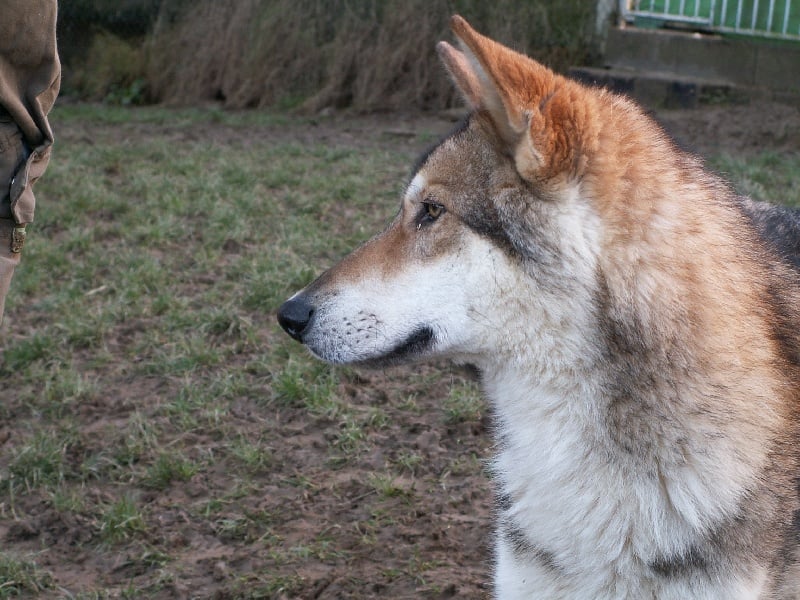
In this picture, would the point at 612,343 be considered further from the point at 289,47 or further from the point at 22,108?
the point at 289,47

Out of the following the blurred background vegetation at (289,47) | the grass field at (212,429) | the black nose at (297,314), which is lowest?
the grass field at (212,429)

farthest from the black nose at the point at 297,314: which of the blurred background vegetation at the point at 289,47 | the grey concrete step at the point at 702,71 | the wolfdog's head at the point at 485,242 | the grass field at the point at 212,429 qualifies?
the blurred background vegetation at the point at 289,47

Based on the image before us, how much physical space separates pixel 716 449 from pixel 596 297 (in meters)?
0.44

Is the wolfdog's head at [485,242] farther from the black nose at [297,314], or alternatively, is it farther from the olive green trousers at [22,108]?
the olive green trousers at [22,108]

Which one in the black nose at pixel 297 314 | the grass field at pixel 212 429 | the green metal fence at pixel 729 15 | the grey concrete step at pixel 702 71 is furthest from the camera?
the green metal fence at pixel 729 15

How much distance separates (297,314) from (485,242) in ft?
1.89

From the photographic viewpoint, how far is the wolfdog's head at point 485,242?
2227mm

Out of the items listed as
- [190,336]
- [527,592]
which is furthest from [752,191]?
[527,592]

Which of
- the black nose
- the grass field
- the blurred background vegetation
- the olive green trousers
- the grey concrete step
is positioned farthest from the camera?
the blurred background vegetation

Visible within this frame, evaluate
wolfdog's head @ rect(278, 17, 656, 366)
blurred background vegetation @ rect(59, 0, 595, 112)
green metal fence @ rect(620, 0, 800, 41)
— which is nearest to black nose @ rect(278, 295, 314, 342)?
wolfdog's head @ rect(278, 17, 656, 366)

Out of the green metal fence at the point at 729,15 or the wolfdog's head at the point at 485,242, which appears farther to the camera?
the green metal fence at the point at 729,15

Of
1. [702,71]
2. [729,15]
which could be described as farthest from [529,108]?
[729,15]

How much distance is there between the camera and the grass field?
3365mm

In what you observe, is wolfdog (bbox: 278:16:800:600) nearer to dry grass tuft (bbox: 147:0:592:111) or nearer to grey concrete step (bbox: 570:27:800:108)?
grey concrete step (bbox: 570:27:800:108)
